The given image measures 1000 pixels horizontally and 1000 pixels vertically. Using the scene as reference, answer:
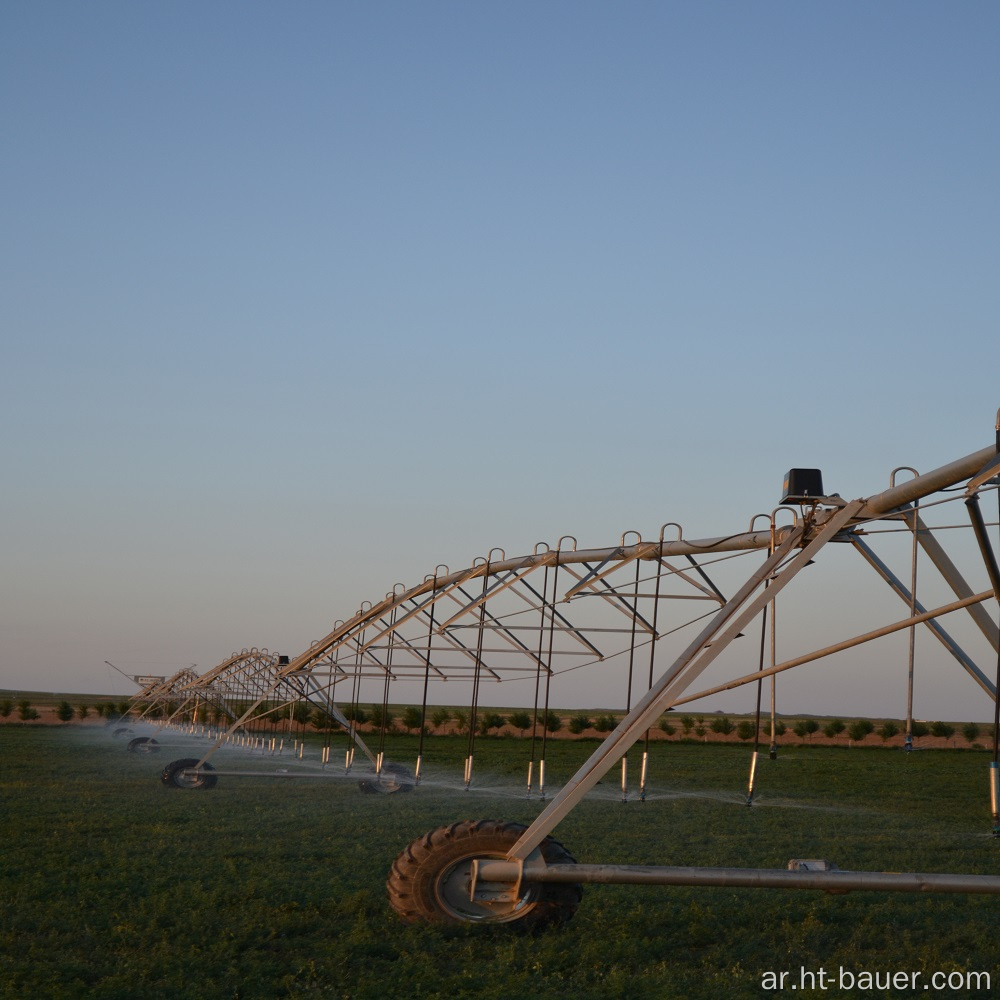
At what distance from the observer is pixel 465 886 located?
8117mm

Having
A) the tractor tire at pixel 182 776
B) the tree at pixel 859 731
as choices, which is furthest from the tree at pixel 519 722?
the tractor tire at pixel 182 776

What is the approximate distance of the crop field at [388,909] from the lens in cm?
684

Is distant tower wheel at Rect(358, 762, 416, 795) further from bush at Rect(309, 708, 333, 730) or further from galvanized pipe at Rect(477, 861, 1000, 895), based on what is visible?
galvanized pipe at Rect(477, 861, 1000, 895)

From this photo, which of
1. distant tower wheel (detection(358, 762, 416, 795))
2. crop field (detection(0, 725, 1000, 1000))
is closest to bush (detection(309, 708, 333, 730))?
distant tower wheel (detection(358, 762, 416, 795))

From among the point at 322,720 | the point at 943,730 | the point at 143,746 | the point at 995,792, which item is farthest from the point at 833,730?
→ the point at 995,792

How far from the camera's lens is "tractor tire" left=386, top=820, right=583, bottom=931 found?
316 inches

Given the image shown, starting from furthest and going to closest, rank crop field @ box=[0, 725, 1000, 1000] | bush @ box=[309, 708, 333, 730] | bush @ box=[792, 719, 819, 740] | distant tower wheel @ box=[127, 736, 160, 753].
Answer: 1. bush @ box=[792, 719, 819, 740]
2. distant tower wheel @ box=[127, 736, 160, 753]
3. bush @ box=[309, 708, 333, 730]
4. crop field @ box=[0, 725, 1000, 1000]

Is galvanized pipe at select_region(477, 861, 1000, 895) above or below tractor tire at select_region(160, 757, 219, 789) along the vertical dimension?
above

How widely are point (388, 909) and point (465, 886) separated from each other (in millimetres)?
1035

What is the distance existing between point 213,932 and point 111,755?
27251 millimetres

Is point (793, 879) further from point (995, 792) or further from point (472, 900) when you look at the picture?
point (472, 900)

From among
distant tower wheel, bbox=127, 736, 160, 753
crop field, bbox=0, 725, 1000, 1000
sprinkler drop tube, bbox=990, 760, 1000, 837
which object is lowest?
distant tower wheel, bbox=127, 736, 160, 753

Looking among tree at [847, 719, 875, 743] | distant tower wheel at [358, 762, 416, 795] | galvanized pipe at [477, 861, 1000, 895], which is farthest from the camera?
tree at [847, 719, 875, 743]

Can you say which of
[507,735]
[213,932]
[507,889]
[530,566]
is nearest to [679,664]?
[507,889]
